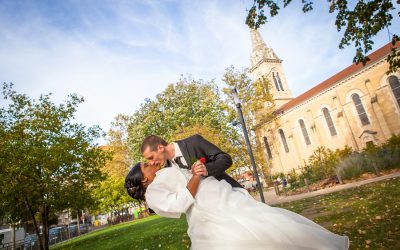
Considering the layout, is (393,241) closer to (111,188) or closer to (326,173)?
(326,173)

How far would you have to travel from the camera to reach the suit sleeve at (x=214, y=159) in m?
2.73

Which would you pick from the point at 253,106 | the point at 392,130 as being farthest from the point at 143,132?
the point at 392,130

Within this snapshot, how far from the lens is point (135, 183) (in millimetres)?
2959

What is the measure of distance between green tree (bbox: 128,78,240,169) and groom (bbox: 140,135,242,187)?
2804 cm

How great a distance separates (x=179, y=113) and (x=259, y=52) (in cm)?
2622

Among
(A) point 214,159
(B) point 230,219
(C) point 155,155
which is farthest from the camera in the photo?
(A) point 214,159

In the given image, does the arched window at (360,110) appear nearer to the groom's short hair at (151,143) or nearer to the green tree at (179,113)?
the green tree at (179,113)

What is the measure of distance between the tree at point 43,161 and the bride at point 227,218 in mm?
14803

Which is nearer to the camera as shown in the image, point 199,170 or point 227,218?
point 227,218

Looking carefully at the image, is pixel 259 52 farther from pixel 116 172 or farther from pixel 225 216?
pixel 225 216

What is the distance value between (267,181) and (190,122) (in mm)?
13422

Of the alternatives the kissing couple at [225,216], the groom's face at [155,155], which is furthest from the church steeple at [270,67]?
the kissing couple at [225,216]

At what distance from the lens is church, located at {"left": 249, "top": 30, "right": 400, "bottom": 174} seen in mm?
30672

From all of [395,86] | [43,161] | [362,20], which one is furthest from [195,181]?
[395,86]
